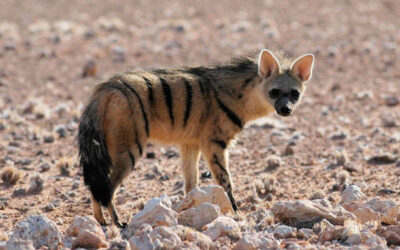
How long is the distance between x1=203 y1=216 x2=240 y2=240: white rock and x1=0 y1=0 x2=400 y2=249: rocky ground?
1cm

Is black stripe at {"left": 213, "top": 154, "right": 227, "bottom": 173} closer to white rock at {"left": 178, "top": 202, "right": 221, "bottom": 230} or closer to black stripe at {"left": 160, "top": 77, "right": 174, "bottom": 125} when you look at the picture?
black stripe at {"left": 160, "top": 77, "right": 174, "bottom": 125}

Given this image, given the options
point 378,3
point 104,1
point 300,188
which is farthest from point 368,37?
point 300,188

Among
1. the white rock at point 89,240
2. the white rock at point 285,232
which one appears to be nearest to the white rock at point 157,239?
the white rock at point 89,240

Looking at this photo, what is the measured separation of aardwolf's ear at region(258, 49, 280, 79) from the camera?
799 cm

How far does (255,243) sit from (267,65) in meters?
3.12

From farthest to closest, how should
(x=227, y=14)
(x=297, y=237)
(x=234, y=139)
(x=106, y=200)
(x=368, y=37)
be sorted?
(x=227, y=14)
(x=368, y=37)
(x=234, y=139)
(x=106, y=200)
(x=297, y=237)

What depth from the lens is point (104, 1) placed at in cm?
2875

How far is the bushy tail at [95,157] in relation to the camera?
664 centimetres

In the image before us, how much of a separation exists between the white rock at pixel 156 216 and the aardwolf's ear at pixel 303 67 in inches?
116

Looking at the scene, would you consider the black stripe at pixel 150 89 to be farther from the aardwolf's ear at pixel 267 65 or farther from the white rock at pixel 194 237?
the white rock at pixel 194 237

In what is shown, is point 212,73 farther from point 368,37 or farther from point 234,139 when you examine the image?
point 368,37

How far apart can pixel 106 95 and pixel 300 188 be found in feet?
9.61

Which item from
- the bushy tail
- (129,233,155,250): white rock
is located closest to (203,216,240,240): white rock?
(129,233,155,250): white rock

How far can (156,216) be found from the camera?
5.95 meters
